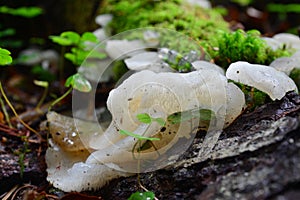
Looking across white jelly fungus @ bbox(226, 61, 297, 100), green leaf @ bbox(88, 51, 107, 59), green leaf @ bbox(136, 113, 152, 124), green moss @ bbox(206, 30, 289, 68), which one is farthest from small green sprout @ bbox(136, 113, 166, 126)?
green leaf @ bbox(88, 51, 107, 59)

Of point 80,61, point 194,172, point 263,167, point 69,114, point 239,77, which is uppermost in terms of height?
point 239,77

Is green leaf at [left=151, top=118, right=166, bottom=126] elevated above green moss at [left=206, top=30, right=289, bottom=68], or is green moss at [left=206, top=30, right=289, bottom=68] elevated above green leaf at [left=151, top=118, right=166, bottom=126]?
green moss at [left=206, top=30, right=289, bottom=68]

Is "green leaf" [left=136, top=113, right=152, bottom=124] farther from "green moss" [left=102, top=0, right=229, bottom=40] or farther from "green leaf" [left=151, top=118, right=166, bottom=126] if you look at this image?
"green moss" [left=102, top=0, right=229, bottom=40]

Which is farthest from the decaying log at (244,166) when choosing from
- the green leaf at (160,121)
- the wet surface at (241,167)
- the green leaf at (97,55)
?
the green leaf at (97,55)

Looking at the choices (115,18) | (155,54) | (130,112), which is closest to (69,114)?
(155,54)

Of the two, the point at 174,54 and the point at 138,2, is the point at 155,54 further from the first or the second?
the point at 138,2

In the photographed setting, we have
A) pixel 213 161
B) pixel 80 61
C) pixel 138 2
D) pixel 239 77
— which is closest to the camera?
pixel 213 161

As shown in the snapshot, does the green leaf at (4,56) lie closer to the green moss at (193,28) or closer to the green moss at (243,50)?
the green moss at (193,28)

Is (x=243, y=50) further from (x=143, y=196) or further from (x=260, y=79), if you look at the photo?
(x=143, y=196)

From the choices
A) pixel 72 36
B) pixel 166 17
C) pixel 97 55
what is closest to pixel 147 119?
pixel 97 55

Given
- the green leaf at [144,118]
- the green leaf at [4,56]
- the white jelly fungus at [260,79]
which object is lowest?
the green leaf at [4,56]

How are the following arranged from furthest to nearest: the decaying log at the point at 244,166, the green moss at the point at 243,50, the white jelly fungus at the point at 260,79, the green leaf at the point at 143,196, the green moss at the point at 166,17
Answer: the green moss at the point at 166,17 → the green moss at the point at 243,50 → the white jelly fungus at the point at 260,79 → the green leaf at the point at 143,196 → the decaying log at the point at 244,166
